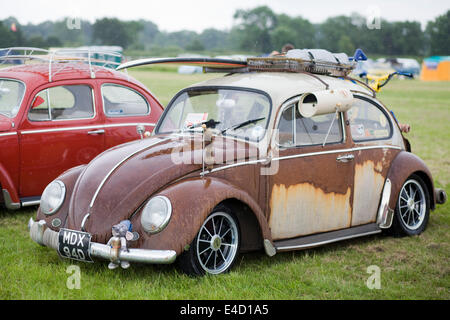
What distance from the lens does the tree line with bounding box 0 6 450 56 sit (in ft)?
Answer: 32.1

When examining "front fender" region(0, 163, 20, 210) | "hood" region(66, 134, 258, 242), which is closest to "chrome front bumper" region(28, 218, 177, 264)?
"hood" region(66, 134, 258, 242)

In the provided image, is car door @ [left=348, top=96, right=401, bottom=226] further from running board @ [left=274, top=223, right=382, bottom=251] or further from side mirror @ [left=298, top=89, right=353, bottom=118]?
side mirror @ [left=298, top=89, right=353, bottom=118]

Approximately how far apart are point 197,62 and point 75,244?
2324 mm

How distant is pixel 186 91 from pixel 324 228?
2.04 meters

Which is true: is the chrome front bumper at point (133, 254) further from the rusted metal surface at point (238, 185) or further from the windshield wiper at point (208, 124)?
the windshield wiper at point (208, 124)

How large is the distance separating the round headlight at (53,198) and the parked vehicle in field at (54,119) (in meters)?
1.89

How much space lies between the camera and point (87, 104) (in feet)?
25.0

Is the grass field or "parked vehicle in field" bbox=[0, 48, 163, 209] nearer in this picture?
the grass field

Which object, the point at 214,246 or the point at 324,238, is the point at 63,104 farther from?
the point at 324,238

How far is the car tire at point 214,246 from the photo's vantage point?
15.2 feet

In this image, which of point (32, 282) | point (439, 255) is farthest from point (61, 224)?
point (439, 255)

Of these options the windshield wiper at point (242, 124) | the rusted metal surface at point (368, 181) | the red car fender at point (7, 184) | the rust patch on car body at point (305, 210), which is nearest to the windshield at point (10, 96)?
the red car fender at point (7, 184)

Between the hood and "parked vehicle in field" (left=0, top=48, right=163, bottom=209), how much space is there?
7.04ft
